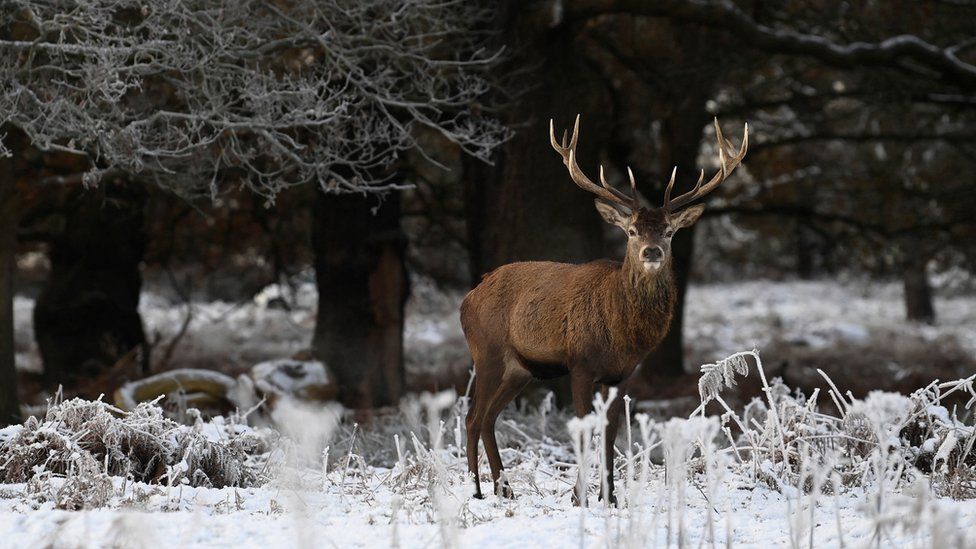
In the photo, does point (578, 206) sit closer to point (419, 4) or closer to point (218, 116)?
point (419, 4)

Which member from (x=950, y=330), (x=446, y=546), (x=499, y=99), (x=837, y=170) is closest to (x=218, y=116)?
(x=499, y=99)

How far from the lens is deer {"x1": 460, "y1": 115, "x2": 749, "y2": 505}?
5.79m

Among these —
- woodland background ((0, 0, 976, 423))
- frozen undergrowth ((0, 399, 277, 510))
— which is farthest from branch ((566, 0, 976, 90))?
frozen undergrowth ((0, 399, 277, 510))

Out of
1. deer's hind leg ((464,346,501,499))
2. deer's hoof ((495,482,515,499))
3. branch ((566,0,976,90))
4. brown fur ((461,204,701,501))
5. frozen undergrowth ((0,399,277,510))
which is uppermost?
branch ((566,0,976,90))

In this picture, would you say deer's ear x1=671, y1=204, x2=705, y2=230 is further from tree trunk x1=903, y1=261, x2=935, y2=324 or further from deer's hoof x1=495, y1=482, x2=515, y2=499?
tree trunk x1=903, y1=261, x2=935, y2=324

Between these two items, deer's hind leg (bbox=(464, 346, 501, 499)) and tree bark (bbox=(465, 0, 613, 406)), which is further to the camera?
tree bark (bbox=(465, 0, 613, 406))

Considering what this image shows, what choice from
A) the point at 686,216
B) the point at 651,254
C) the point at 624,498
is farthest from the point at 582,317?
the point at 624,498

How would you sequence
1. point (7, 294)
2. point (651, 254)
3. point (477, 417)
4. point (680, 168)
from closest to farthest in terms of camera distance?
point (651, 254) → point (477, 417) → point (7, 294) → point (680, 168)

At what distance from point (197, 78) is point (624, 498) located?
4.99 m

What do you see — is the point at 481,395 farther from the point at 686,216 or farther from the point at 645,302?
the point at 686,216

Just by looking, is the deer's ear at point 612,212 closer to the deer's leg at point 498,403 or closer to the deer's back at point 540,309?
the deer's back at point 540,309

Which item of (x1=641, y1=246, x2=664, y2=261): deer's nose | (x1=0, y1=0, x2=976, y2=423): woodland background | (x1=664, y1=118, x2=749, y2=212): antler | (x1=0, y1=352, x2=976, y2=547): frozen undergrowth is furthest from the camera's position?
(x1=0, y1=0, x2=976, y2=423): woodland background

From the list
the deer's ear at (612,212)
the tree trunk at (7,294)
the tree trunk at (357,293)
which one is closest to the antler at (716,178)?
the deer's ear at (612,212)

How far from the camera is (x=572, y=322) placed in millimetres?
5922
